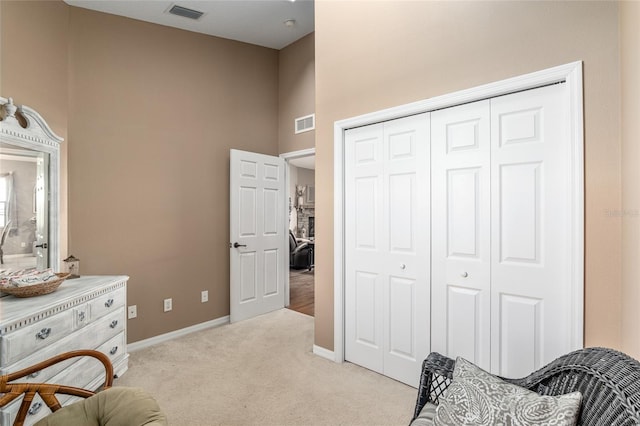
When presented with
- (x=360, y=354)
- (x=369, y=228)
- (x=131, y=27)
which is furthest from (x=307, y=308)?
(x=131, y=27)

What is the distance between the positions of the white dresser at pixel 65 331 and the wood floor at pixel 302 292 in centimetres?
223

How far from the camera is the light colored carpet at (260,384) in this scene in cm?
217

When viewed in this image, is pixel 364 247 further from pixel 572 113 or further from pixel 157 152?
pixel 157 152

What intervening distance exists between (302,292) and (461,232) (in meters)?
3.55

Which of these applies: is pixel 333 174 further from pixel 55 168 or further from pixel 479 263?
pixel 55 168

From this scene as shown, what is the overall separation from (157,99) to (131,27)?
665 mm

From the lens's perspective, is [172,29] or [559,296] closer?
[559,296]

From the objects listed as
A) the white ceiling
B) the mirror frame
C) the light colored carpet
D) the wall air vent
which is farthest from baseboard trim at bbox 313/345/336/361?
the white ceiling

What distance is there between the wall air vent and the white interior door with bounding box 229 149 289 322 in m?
0.48

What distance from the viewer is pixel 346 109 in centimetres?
288

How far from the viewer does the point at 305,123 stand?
13.9ft

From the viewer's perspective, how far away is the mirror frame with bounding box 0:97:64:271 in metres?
2.26

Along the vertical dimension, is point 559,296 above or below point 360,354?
above

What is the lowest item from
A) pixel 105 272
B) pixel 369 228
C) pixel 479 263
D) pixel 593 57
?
pixel 105 272
